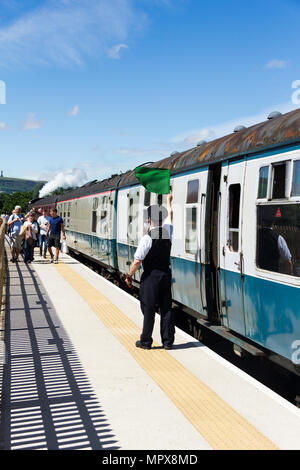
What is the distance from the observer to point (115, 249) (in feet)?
53.4

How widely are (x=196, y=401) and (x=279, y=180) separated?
2.56 metres

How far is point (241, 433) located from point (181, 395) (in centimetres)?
109

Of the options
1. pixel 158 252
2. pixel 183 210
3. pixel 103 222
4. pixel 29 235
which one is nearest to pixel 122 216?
pixel 103 222

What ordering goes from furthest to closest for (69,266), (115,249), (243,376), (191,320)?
(69,266) → (115,249) → (191,320) → (243,376)

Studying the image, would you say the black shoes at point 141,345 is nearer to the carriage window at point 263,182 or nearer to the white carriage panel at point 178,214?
the white carriage panel at point 178,214

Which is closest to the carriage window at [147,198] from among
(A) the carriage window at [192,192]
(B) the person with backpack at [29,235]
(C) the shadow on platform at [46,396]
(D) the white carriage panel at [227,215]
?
(A) the carriage window at [192,192]

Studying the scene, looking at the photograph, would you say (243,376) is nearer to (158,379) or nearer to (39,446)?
(158,379)

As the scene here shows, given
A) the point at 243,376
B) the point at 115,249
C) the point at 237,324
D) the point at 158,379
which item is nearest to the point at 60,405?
the point at 158,379

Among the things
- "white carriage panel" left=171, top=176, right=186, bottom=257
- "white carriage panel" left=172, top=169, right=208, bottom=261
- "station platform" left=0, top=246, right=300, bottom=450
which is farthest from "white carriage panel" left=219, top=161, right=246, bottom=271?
"white carriage panel" left=171, top=176, right=186, bottom=257

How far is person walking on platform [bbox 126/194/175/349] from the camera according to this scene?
7238 millimetres

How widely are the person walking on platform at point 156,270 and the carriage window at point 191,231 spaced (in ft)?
4.54

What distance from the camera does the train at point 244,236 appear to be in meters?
5.82

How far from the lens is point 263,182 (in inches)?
254

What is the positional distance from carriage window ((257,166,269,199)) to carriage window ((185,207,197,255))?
2.26 m
